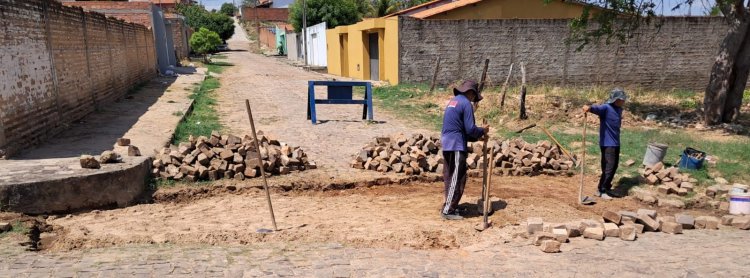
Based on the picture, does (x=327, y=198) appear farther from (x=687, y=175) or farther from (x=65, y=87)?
(x=65, y=87)

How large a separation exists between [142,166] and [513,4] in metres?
18.2

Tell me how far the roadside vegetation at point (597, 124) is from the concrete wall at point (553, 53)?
2.49 m

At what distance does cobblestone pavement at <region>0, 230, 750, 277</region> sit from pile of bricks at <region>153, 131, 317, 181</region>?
2297 mm

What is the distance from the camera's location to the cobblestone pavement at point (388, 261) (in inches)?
164

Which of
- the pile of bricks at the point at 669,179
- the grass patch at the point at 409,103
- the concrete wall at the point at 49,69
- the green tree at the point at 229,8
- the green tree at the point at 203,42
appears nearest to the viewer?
the pile of bricks at the point at 669,179

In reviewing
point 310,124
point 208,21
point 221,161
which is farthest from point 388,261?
point 208,21

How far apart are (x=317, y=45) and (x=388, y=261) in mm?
31141

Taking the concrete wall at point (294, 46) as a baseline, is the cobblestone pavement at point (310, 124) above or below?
below

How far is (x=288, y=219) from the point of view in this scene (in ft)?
18.9

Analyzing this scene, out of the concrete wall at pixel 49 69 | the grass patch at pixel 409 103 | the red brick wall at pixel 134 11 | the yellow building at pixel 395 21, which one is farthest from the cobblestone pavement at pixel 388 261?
the red brick wall at pixel 134 11

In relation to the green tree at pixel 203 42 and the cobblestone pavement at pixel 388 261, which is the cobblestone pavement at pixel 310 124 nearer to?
the cobblestone pavement at pixel 388 261

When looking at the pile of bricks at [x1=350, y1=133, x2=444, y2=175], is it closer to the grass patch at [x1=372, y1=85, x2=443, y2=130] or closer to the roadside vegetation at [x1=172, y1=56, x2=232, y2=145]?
the grass patch at [x1=372, y1=85, x2=443, y2=130]

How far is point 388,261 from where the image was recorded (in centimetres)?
441

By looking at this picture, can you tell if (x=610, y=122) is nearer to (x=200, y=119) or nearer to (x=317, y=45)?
(x=200, y=119)
